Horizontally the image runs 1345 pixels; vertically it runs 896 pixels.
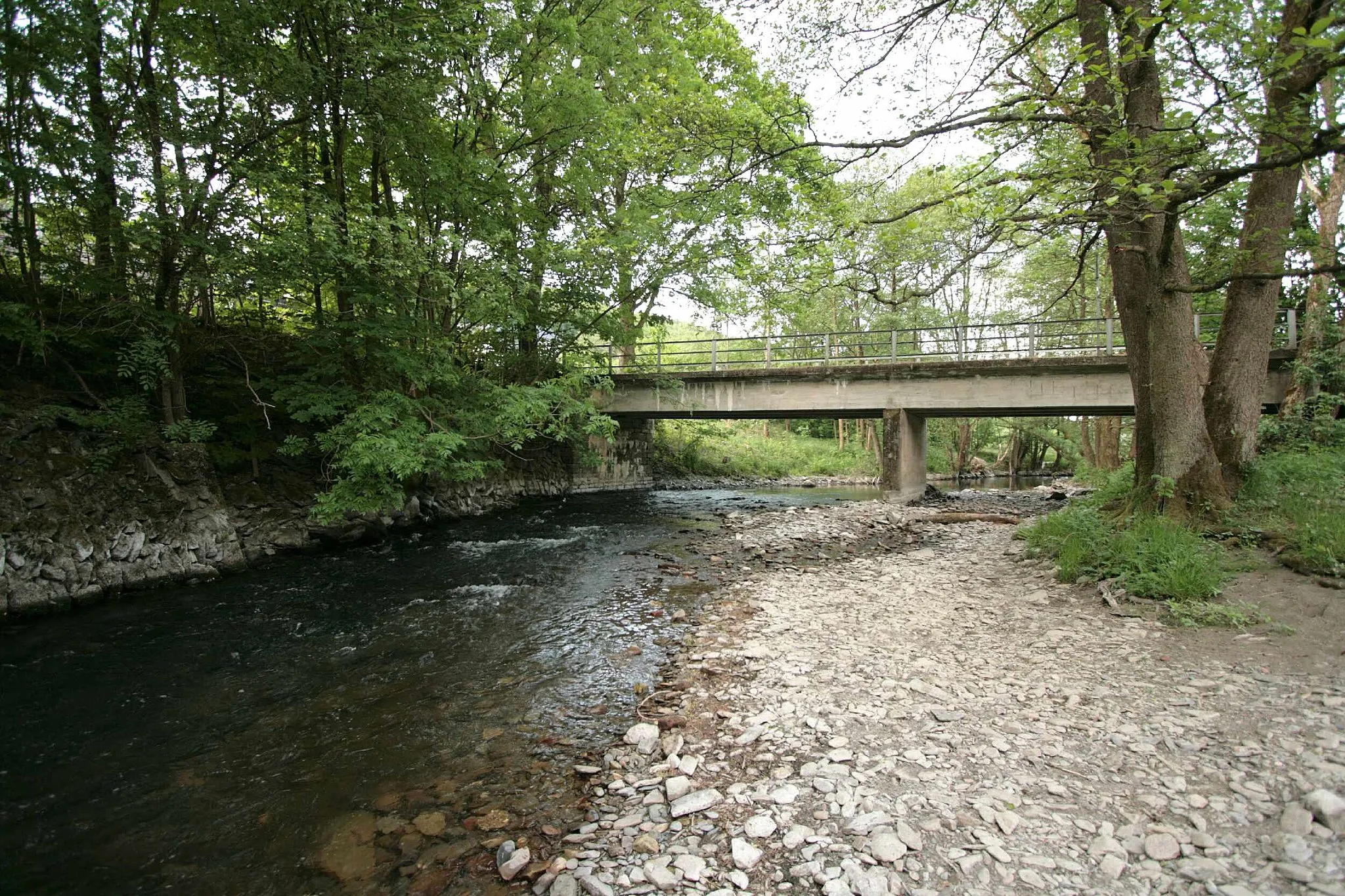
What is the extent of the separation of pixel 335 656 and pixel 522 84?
12.3 m

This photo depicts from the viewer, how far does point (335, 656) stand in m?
6.07

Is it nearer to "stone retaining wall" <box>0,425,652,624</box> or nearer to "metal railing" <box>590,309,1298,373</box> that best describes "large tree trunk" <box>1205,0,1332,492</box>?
"metal railing" <box>590,309,1298,373</box>

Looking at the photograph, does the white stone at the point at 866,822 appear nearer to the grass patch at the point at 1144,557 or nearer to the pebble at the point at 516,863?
the pebble at the point at 516,863

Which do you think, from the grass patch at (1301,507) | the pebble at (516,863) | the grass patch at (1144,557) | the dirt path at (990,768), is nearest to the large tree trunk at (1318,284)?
the grass patch at (1301,507)

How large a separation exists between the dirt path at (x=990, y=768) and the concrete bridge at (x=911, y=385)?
12685mm

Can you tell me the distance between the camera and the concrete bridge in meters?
15.7

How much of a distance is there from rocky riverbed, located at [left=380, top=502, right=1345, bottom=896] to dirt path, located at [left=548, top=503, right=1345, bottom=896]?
1 centimetres

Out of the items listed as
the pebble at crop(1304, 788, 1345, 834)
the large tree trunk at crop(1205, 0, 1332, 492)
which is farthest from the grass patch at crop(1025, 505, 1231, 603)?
the pebble at crop(1304, 788, 1345, 834)

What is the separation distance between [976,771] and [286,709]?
542 cm

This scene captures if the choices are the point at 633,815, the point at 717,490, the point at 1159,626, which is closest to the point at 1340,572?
the point at 1159,626

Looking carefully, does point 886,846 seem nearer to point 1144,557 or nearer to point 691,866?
point 691,866

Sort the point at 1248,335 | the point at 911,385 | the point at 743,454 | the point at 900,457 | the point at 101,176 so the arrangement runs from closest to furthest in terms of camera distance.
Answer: the point at 1248,335 → the point at 101,176 → the point at 911,385 → the point at 900,457 → the point at 743,454

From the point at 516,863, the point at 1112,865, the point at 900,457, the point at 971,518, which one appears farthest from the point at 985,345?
the point at 516,863

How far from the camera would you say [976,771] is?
3.16m
